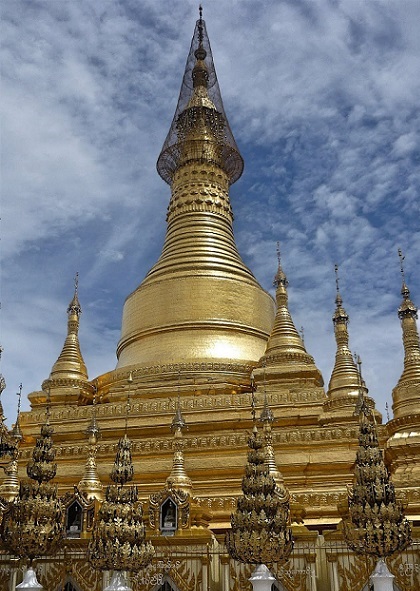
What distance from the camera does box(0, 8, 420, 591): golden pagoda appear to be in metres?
10.1

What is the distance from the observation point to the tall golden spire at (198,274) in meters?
21.7

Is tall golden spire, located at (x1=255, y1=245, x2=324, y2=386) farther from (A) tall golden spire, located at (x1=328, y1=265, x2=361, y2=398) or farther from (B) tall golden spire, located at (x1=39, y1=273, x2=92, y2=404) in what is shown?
(B) tall golden spire, located at (x1=39, y1=273, x2=92, y2=404)

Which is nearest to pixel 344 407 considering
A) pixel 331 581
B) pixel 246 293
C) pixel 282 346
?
pixel 282 346

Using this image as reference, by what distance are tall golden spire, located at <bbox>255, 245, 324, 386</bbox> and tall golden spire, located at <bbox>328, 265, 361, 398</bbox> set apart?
64 centimetres

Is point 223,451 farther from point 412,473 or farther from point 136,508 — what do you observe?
point 136,508

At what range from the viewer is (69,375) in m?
22.3

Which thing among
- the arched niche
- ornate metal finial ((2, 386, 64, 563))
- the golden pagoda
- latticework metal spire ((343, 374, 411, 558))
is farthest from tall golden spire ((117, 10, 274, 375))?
latticework metal spire ((343, 374, 411, 558))

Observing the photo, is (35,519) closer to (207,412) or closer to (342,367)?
(207,412)

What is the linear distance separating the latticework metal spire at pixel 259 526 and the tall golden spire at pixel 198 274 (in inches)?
471

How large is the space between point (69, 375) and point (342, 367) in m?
9.28

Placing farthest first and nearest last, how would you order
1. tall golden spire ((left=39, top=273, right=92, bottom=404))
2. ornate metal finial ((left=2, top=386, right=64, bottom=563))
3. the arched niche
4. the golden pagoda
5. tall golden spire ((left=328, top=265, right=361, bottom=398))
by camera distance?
1. tall golden spire ((left=39, top=273, right=92, bottom=404))
2. tall golden spire ((left=328, top=265, right=361, bottom=398))
3. the arched niche
4. the golden pagoda
5. ornate metal finial ((left=2, top=386, right=64, bottom=563))

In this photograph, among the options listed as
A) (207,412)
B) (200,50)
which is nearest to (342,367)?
(207,412)

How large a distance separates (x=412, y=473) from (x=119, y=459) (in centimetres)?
773

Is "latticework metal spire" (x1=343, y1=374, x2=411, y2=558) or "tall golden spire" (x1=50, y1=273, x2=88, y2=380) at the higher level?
"tall golden spire" (x1=50, y1=273, x2=88, y2=380)
